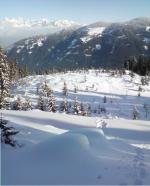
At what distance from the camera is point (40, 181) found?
14617mm

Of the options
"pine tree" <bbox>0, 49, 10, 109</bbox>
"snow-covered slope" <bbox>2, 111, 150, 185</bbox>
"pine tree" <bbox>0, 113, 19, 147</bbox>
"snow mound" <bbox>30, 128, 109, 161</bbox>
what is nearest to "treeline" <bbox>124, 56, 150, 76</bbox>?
"pine tree" <bbox>0, 49, 10, 109</bbox>

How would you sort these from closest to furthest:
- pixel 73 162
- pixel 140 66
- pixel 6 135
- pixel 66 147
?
1. pixel 73 162
2. pixel 66 147
3. pixel 6 135
4. pixel 140 66

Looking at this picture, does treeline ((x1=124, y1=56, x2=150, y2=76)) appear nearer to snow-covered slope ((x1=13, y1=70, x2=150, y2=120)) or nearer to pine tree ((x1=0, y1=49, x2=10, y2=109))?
snow-covered slope ((x1=13, y1=70, x2=150, y2=120))

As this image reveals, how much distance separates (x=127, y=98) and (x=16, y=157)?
122m

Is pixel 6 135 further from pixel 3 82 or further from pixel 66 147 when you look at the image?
pixel 3 82

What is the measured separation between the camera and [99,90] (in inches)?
5817

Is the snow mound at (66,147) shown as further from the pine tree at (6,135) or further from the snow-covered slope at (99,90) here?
the snow-covered slope at (99,90)

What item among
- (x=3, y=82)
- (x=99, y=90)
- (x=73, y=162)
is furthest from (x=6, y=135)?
(x=99, y=90)

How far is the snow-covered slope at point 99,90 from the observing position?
122938 mm

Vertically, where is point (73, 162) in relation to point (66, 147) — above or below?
below

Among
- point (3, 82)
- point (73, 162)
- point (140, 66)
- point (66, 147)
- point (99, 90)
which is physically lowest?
point (99, 90)

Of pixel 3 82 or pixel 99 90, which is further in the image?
pixel 99 90

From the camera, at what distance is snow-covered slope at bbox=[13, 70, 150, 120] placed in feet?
403

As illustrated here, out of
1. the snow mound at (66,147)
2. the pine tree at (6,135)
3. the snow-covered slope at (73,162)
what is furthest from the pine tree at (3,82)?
the snow mound at (66,147)
